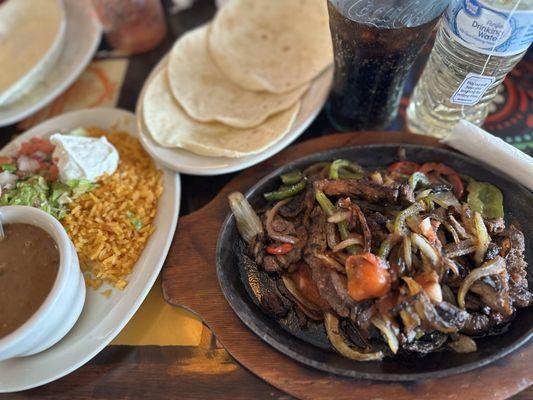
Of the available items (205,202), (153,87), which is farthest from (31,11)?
(205,202)

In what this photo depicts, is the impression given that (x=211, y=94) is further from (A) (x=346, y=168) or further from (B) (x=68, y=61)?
(B) (x=68, y=61)

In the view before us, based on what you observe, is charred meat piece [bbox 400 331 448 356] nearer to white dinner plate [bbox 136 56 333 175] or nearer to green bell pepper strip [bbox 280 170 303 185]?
green bell pepper strip [bbox 280 170 303 185]

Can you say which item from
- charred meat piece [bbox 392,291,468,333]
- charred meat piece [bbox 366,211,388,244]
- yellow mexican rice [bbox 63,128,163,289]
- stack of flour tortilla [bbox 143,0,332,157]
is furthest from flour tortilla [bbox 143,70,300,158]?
charred meat piece [bbox 392,291,468,333]

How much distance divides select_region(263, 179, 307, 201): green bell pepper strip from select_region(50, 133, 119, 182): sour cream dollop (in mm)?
792

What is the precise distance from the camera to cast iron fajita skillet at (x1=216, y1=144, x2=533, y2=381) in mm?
1604

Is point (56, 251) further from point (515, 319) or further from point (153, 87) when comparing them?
point (515, 319)

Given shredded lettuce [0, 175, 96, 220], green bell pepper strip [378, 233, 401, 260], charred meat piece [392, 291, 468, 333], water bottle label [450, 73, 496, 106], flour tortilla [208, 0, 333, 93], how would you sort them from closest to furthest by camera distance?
charred meat piece [392, 291, 468, 333] < green bell pepper strip [378, 233, 401, 260] < water bottle label [450, 73, 496, 106] < shredded lettuce [0, 175, 96, 220] < flour tortilla [208, 0, 333, 93]

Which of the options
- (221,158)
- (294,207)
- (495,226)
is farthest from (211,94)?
(495,226)

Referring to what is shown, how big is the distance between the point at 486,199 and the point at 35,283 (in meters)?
1.92

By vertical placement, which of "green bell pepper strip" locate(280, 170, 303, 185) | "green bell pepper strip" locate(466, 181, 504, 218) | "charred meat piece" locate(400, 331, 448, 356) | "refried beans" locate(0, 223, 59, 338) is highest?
"green bell pepper strip" locate(466, 181, 504, 218)

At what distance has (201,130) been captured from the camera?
2.34 metres

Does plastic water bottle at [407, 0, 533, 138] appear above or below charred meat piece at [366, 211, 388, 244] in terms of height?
above

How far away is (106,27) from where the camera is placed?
9.73 feet

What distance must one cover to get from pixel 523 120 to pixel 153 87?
2079 mm
